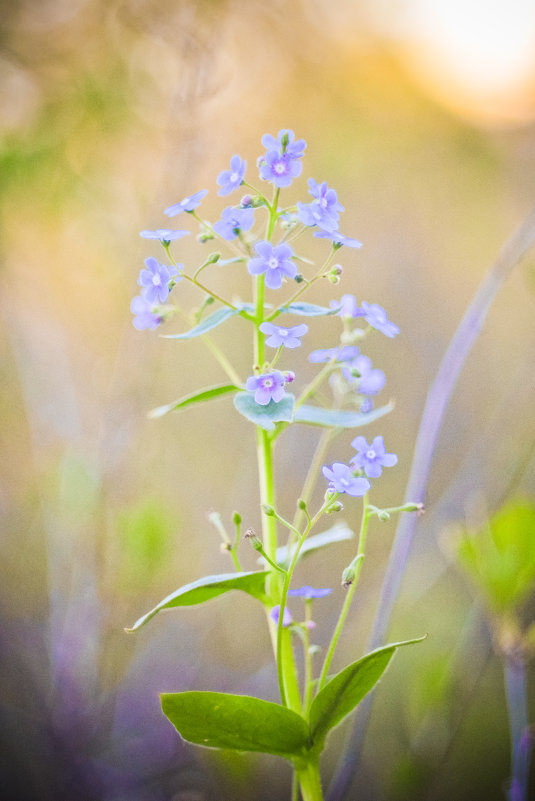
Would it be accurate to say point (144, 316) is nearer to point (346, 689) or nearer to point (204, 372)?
point (346, 689)

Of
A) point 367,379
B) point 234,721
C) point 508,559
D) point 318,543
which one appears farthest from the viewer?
point 508,559

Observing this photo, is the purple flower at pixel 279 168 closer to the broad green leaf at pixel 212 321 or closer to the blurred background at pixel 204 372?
the broad green leaf at pixel 212 321

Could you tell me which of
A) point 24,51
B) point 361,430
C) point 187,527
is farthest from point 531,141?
point 187,527

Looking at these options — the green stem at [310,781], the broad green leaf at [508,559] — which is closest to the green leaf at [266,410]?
the green stem at [310,781]

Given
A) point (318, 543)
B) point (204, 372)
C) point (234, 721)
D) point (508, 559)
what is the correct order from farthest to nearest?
point (204, 372)
point (508, 559)
point (318, 543)
point (234, 721)

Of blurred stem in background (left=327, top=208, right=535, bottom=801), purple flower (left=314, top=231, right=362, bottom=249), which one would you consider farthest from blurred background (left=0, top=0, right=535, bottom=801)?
purple flower (left=314, top=231, right=362, bottom=249)

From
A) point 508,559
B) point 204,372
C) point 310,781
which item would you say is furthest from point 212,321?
point 204,372

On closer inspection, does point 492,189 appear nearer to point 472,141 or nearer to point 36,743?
point 472,141
